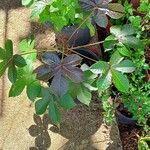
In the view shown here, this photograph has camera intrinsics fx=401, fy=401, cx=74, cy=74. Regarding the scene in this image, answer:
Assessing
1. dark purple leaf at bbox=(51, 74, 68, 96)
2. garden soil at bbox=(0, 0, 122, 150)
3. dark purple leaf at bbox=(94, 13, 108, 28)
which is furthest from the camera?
garden soil at bbox=(0, 0, 122, 150)

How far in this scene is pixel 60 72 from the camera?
1.83 metres

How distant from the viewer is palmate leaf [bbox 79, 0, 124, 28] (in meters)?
1.94

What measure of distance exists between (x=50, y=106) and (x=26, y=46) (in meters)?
0.34

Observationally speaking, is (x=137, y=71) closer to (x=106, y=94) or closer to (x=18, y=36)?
(x=106, y=94)

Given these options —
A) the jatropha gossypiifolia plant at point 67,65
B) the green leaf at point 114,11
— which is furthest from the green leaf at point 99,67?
the green leaf at point 114,11

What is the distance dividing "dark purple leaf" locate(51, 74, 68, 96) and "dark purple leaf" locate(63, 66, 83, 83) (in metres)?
0.03

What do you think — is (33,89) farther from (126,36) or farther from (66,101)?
(126,36)

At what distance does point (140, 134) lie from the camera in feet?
8.19

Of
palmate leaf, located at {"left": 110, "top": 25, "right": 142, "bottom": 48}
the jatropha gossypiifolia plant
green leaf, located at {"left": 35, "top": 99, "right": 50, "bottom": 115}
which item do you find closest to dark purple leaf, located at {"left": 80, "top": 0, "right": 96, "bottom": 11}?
the jatropha gossypiifolia plant

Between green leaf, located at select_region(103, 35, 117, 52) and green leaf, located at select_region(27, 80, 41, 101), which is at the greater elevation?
green leaf, located at select_region(103, 35, 117, 52)

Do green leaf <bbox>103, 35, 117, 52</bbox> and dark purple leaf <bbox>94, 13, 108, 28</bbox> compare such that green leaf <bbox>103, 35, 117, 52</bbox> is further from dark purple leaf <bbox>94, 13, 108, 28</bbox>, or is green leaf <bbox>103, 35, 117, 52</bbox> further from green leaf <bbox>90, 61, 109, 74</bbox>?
green leaf <bbox>90, 61, 109, 74</bbox>

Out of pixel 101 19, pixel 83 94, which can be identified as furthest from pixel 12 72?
pixel 101 19

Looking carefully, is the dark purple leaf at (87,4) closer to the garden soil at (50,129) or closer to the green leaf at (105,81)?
the green leaf at (105,81)

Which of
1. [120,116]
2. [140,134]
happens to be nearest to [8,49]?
[120,116]
